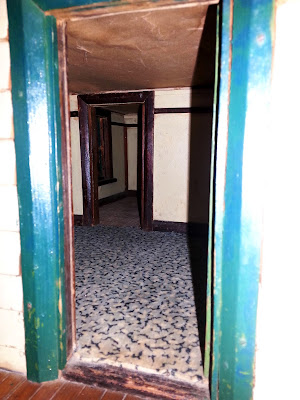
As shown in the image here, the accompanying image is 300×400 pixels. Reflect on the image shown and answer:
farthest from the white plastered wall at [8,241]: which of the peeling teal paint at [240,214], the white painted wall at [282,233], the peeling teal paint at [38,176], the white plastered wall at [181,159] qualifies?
the white plastered wall at [181,159]

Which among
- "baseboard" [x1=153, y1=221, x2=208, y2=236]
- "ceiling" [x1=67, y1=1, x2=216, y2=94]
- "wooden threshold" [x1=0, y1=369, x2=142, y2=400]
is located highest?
"ceiling" [x1=67, y1=1, x2=216, y2=94]

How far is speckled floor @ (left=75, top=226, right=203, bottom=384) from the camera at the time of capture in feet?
5.99

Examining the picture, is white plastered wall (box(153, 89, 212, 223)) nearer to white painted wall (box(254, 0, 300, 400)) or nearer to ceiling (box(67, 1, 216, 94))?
ceiling (box(67, 1, 216, 94))

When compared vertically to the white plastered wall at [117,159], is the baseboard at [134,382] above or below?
below

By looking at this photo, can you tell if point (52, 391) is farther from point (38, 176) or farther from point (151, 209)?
point (151, 209)

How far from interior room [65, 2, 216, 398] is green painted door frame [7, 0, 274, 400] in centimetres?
27

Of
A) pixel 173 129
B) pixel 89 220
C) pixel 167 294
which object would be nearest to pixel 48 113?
pixel 167 294

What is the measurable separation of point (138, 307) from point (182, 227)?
2440 millimetres

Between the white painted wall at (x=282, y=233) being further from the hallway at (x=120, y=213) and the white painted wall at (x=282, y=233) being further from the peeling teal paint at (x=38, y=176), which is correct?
the hallway at (x=120, y=213)

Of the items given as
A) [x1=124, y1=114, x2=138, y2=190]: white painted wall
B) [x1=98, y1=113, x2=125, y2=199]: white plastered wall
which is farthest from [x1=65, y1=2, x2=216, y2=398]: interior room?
[x1=124, y1=114, x2=138, y2=190]: white painted wall

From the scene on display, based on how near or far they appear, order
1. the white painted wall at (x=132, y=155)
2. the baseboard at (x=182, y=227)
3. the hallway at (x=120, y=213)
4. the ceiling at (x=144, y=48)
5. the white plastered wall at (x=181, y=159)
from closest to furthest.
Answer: the ceiling at (x=144, y=48) < the white plastered wall at (x=181, y=159) < the baseboard at (x=182, y=227) < the hallway at (x=120, y=213) < the white painted wall at (x=132, y=155)

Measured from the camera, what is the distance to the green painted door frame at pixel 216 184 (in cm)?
123

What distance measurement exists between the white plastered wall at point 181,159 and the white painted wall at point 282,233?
330 centimetres

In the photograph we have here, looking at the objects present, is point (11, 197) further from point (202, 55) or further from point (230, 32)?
point (202, 55)
